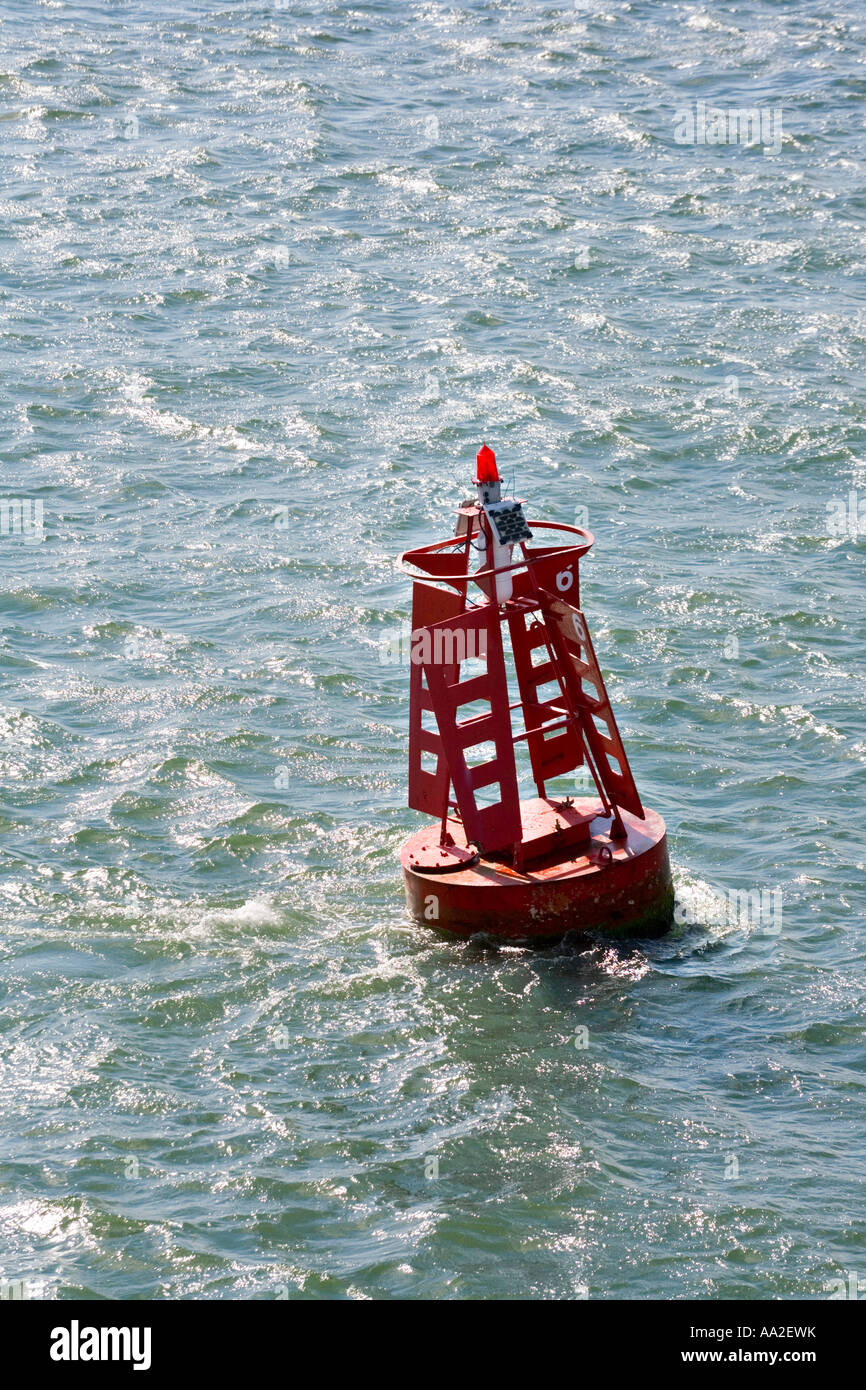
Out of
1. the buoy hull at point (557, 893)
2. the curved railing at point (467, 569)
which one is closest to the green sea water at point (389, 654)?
the buoy hull at point (557, 893)

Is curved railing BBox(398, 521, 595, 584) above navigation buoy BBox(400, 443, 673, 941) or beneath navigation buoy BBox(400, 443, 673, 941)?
above

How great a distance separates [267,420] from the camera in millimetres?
33438

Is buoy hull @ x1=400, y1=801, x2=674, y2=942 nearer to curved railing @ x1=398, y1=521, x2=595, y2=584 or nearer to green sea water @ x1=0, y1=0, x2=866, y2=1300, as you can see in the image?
green sea water @ x1=0, y1=0, x2=866, y2=1300

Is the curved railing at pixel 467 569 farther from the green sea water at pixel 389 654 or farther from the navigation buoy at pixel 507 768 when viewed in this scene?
the green sea water at pixel 389 654

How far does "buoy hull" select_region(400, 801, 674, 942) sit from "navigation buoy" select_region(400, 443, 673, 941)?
0.01 meters

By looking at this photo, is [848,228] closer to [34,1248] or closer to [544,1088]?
[544,1088]

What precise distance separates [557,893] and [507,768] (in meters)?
1.28

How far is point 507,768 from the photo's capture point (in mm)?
17609

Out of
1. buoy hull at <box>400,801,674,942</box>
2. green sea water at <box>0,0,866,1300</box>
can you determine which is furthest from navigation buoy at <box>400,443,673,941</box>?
green sea water at <box>0,0,866,1300</box>

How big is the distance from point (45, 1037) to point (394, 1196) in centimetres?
399

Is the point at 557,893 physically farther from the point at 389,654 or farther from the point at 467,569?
the point at 389,654

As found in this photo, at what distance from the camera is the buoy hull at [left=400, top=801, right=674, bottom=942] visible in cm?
1741

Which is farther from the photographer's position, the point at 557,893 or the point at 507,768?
the point at 507,768

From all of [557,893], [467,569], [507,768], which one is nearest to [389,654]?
[467,569]
